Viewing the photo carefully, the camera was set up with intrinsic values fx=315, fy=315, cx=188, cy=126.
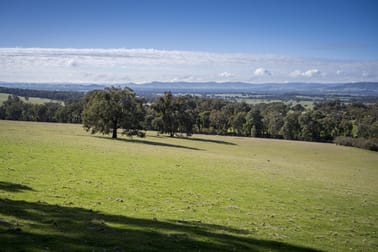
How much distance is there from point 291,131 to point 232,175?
9649 cm

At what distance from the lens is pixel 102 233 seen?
484 inches

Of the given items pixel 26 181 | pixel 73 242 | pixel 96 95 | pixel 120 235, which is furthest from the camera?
pixel 96 95

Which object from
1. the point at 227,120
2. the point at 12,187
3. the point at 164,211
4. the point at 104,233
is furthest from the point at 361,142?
the point at 104,233

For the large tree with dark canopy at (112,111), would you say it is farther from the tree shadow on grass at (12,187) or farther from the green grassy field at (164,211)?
the tree shadow on grass at (12,187)

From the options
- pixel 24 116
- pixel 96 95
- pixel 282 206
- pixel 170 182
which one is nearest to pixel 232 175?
pixel 170 182

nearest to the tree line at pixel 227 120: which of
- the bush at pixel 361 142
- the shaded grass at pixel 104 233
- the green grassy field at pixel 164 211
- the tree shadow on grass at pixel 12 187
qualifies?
the bush at pixel 361 142

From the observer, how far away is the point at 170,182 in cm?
2519

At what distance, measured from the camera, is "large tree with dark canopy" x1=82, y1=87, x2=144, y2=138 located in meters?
63.5

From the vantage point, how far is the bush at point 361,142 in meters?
91.8

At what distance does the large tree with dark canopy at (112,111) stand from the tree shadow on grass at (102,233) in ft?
162

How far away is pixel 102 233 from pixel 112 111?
5334 centimetres

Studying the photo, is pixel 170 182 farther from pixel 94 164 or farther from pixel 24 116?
pixel 24 116

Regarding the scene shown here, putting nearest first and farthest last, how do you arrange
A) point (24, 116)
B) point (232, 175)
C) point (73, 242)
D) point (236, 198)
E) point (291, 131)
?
point (73, 242), point (236, 198), point (232, 175), point (291, 131), point (24, 116)

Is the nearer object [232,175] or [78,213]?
[78,213]
